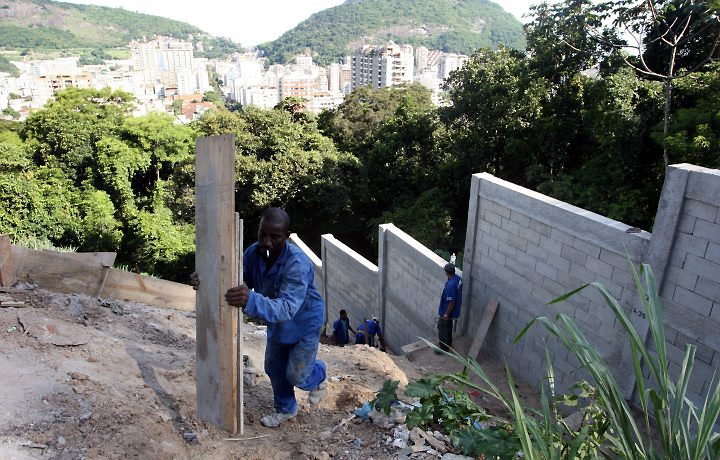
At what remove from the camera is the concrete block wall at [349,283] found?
9062 mm

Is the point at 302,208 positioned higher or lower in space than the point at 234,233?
lower

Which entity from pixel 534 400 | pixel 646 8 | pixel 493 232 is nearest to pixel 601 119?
pixel 646 8

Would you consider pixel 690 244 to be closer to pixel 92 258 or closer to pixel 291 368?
pixel 291 368

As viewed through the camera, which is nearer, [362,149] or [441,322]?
[441,322]

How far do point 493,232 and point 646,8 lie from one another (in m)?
8.45

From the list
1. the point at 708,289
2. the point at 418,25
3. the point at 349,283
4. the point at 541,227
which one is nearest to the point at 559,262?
the point at 541,227

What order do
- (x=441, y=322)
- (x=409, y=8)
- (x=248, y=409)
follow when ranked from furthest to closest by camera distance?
(x=409, y=8) → (x=441, y=322) → (x=248, y=409)

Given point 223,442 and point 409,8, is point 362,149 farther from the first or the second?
point 409,8

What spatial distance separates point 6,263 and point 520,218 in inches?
216

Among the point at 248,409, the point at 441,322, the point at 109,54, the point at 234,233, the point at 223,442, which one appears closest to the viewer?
the point at 234,233

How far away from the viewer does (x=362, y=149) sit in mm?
21266

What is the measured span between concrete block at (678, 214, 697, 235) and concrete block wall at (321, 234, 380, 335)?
5.16 m

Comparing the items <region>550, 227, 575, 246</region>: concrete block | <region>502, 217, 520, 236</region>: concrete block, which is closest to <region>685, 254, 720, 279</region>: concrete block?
<region>550, 227, 575, 246</region>: concrete block

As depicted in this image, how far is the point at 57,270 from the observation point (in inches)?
215
